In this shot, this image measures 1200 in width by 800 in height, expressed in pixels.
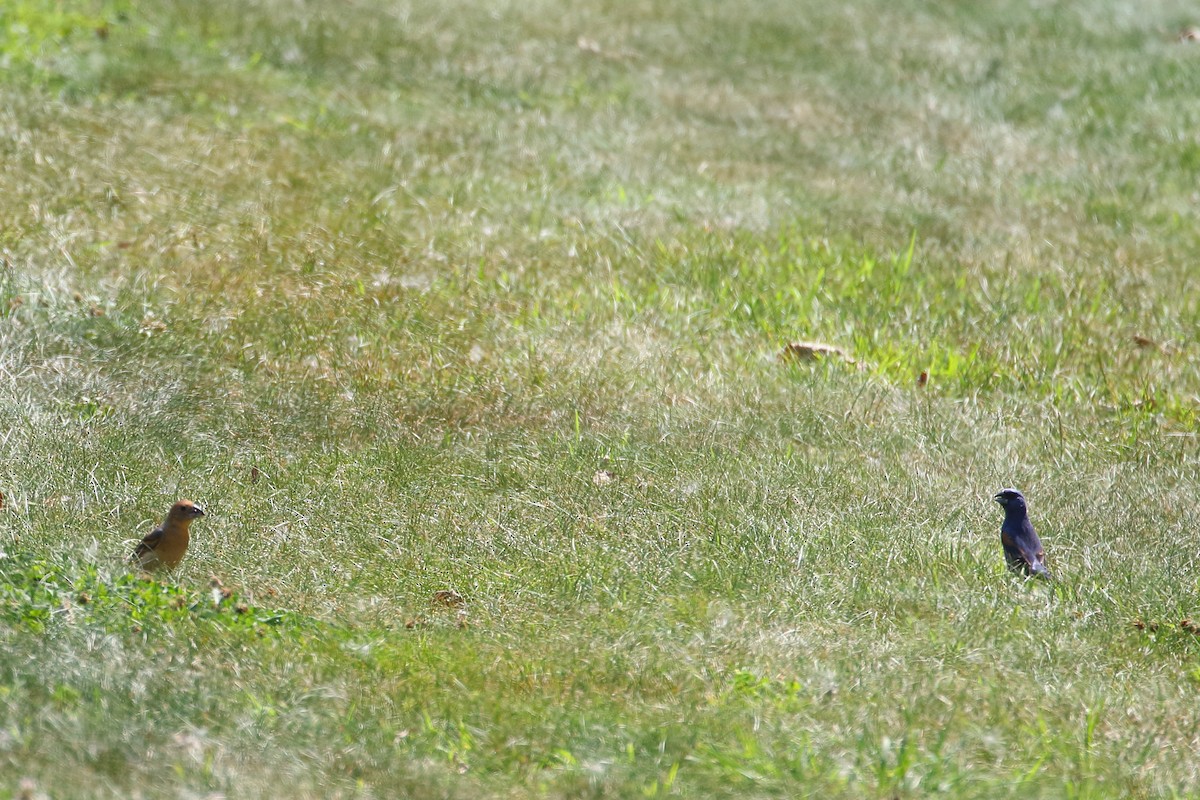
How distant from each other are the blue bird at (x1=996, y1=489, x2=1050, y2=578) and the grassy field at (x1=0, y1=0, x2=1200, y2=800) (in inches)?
3.7

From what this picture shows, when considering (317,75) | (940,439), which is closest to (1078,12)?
(317,75)

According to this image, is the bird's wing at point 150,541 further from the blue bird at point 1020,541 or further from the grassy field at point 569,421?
the blue bird at point 1020,541

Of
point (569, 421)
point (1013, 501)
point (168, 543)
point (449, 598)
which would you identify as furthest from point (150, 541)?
point (1013, 501)

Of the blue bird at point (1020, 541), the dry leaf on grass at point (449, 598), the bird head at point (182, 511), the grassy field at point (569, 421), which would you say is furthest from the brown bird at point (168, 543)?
the blue bird at point (1020, 541)

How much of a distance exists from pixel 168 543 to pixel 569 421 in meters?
2.22

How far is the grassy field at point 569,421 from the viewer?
4230 millimetres

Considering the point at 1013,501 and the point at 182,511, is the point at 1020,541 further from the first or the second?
the point at 182,511

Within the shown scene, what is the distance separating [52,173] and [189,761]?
17.7 ft

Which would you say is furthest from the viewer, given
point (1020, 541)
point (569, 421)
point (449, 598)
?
point (569, 421)

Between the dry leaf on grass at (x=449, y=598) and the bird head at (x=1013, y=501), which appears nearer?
the dry leaf on grass at (x=449, y=598)

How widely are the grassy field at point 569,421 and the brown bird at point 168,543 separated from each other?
15 cm

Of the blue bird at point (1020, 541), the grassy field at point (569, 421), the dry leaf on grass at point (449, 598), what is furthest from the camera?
the blue bird at point (1020, 541)

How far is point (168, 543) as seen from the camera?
4793 millimetres

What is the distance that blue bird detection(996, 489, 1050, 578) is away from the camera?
5.24 metres
